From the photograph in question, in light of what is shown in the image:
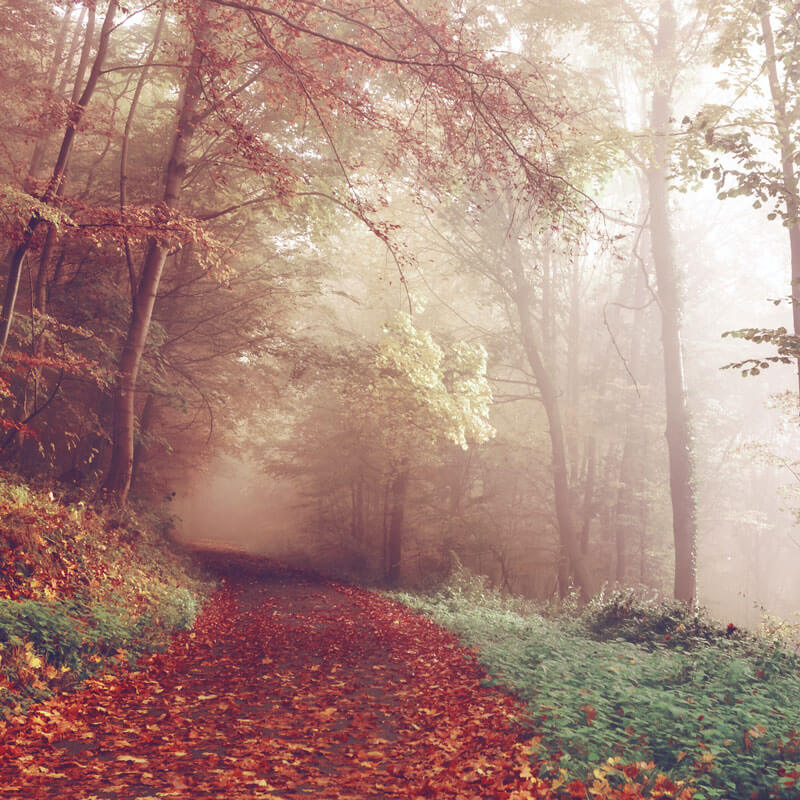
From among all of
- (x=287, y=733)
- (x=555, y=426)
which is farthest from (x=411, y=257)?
(x=555, y=426)

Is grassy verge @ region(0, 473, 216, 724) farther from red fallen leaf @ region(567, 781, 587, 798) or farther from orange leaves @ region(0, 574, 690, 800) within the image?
red fallen leaf @ region(567, 781, 587, 798)

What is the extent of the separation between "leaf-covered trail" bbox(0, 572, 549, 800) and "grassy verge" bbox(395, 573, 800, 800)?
1.24 feet

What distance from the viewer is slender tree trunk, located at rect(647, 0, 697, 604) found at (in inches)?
Result: 567

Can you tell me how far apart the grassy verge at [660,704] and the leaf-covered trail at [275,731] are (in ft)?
1.24

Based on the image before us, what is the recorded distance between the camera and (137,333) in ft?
40.8

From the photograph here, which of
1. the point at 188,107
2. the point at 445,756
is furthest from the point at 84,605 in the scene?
the point at 188,107

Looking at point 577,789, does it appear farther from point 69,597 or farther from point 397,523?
point 397,523

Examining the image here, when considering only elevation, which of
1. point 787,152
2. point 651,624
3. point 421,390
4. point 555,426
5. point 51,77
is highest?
point 51,77

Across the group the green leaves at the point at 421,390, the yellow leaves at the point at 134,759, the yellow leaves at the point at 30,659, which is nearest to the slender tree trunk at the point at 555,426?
the green leaves at the point at 421,390

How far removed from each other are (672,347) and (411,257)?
9.91 meters

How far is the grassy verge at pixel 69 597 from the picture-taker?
5801 mm

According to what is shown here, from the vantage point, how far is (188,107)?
12.4 metres

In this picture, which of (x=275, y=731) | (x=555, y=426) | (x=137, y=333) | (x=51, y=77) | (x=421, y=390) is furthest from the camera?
(x=555, y=426)

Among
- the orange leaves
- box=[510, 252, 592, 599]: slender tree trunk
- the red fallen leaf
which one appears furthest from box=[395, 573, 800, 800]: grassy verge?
box=[510, 252, 592, 599]: slender tree trunk
